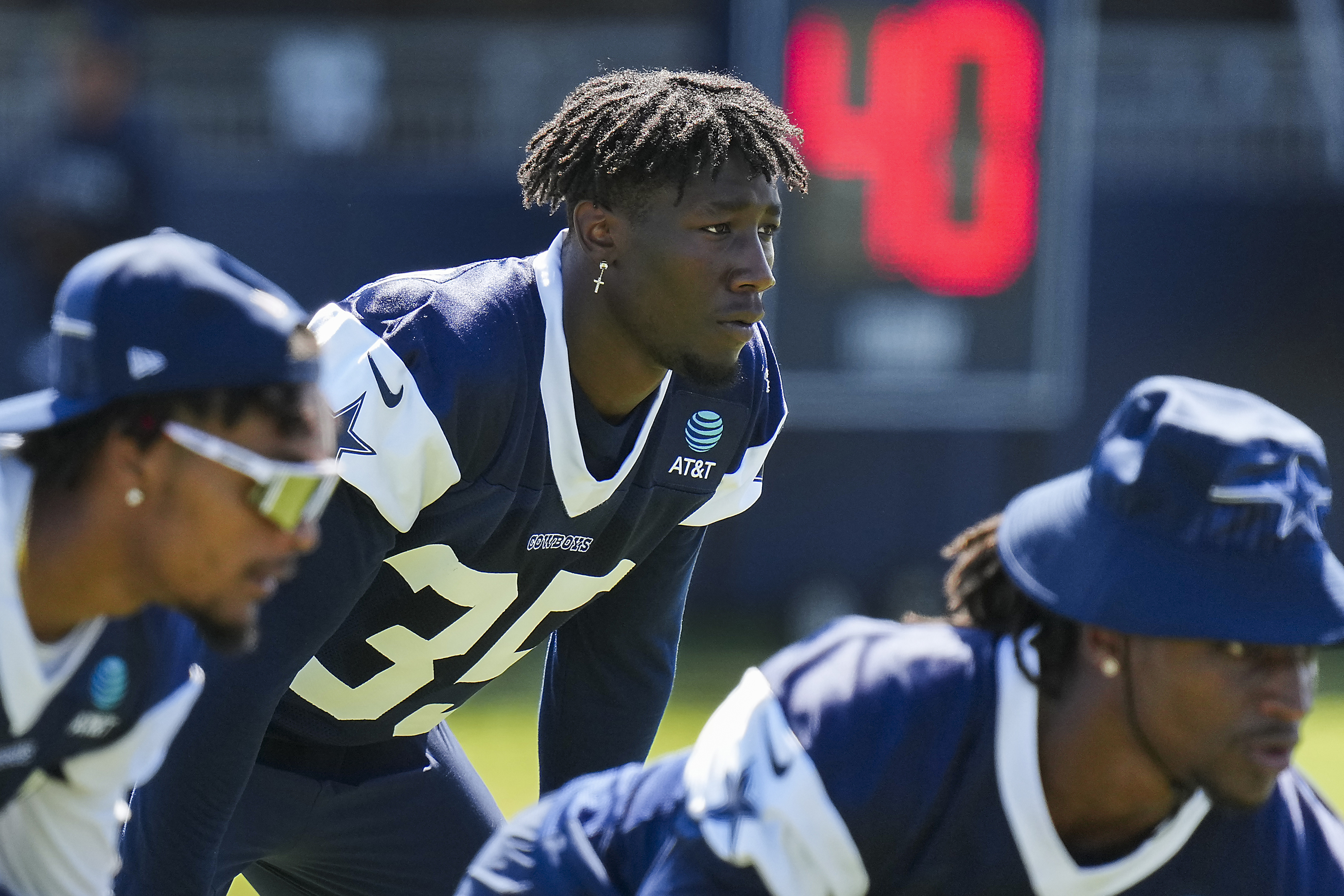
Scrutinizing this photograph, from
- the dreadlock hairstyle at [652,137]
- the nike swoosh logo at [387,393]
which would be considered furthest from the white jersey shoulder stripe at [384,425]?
the dreadlock hairstyle at [652,137]

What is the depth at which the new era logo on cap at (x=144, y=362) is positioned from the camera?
201cm

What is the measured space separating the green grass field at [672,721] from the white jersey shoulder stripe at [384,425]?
273 centimetres

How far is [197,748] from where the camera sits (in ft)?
8.60

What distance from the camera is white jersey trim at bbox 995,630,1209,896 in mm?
2115

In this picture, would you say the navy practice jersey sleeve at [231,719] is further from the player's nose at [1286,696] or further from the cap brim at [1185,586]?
the player's nose at [1286,696]

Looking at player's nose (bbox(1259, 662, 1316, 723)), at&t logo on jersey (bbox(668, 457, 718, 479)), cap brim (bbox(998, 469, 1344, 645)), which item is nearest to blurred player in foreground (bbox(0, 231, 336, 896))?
cap brim (bbox(998, 469, 1344, 645))

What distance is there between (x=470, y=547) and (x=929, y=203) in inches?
173

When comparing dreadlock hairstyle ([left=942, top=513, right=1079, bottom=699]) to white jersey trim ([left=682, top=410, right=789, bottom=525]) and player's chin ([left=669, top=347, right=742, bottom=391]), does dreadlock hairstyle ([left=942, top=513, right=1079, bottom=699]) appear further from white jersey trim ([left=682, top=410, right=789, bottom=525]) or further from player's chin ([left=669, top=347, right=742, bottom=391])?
white jersey trim ([left=682, top=410, right=789, bottom=525])

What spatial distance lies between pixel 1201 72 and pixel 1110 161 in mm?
613

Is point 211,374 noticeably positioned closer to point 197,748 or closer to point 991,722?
point 197,748

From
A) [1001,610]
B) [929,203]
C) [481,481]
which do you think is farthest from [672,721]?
[1001,610]

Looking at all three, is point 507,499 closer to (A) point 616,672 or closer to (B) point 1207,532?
(A) point 616,672

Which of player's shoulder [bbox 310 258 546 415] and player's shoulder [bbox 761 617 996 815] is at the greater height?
player's shoulder [bbox 310 258 546 415]

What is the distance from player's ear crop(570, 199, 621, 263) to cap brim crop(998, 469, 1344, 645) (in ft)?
3.78
